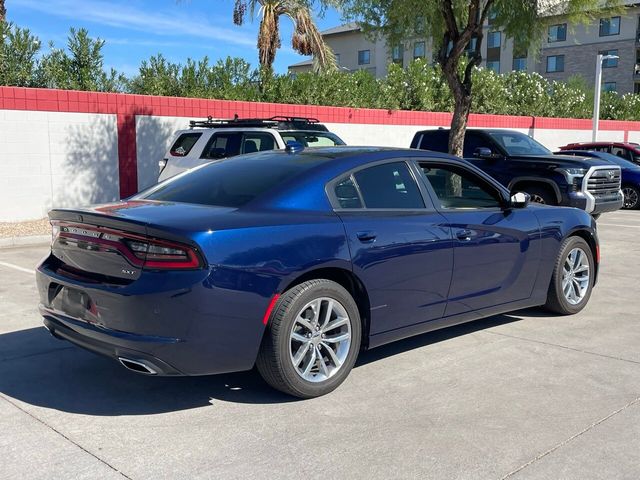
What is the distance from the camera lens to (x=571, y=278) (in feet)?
21.0

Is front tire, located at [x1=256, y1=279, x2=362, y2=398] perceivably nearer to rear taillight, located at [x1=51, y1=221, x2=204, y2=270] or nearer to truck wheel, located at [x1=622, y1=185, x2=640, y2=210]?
rear taillight, located at [x1=51, y1=221, x2=204, y2=270]

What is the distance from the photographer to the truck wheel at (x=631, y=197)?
1755 centimetres

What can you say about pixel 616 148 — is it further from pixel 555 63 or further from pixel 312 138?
pixel 555 63

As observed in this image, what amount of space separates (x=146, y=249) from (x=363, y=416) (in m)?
1.61

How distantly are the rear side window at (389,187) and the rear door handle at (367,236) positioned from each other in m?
0.26

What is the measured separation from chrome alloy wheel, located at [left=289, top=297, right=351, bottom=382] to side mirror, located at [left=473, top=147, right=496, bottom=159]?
8.78 metres

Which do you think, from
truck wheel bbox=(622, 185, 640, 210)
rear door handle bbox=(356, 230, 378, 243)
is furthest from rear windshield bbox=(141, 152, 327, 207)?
truck wheel bbox=(622, 185, 640, 210)

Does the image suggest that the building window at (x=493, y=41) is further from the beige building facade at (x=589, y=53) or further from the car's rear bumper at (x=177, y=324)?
the car's rear bumper at (x=177, y=324)

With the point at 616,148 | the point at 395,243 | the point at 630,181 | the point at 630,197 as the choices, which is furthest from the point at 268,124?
the point at 616,148

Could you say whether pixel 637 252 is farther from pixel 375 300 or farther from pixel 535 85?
pixel 535 85

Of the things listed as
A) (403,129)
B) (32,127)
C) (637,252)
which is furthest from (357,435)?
(403,129)

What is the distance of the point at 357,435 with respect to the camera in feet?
12.3

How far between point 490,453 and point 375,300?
4.43 feet

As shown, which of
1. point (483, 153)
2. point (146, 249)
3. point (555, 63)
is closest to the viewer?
point (146, 249)
